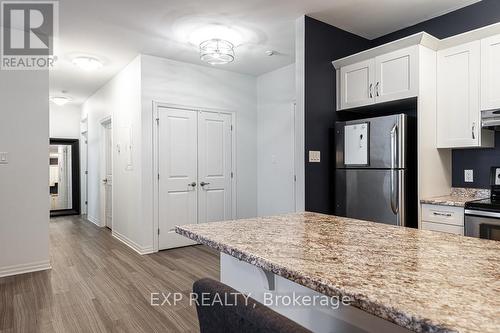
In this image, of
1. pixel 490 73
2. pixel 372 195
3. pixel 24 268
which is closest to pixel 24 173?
pixel 24 268

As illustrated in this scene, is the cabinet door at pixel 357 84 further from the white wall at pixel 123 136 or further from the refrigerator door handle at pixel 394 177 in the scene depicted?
the white wall at pixel 123 136

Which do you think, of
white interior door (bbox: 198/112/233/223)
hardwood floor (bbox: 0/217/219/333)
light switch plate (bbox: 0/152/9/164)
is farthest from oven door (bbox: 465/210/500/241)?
light switch plate (bbox: 0/152/9/164)

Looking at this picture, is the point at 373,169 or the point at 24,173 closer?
the point at 373,169

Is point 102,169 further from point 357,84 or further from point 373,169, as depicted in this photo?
point 373,169

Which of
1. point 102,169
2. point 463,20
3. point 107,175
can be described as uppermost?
point 463,20

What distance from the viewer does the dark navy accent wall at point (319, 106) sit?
3193 mm

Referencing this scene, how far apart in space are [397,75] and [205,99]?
2.73m

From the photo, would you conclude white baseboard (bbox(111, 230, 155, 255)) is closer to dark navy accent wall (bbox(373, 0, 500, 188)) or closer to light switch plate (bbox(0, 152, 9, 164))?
light switch plate (bbox(0, 152, 9, 164))

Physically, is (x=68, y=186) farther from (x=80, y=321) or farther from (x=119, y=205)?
A: (x=80, y=321)

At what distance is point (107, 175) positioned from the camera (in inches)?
230

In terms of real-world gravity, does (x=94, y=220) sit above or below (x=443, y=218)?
below

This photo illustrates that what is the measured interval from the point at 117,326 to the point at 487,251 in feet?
7.67

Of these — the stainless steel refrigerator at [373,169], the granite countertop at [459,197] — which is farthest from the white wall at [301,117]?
the granite countertop at [459,197]

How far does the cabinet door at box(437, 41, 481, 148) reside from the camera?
2.73 metres
